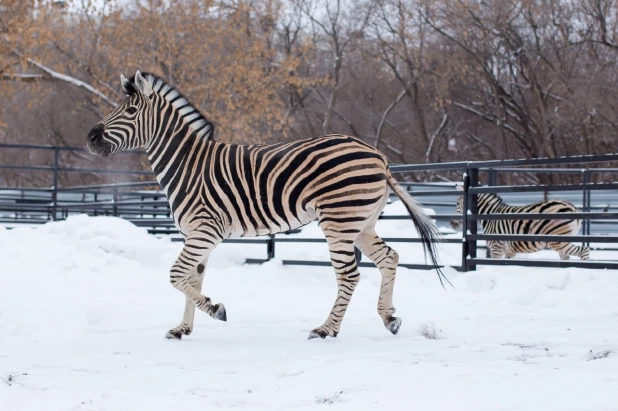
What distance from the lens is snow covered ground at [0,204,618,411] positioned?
3.75 meters

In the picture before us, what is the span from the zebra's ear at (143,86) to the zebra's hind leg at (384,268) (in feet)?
7.16

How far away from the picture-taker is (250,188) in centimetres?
605

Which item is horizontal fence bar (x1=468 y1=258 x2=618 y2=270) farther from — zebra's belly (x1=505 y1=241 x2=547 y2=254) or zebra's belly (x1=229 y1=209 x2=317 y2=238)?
zebra's belly (x1=229 y1=209 x2=317 y2=238)

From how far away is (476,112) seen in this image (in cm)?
3169

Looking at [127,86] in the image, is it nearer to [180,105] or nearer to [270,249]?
[180,105]

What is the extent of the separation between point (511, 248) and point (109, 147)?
256 inches

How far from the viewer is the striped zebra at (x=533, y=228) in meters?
9.82

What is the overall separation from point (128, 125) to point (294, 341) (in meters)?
2.35

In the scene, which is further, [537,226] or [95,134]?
[537,226]

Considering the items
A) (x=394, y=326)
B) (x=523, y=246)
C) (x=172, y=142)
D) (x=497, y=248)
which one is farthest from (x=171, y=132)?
(x=497, y=248)

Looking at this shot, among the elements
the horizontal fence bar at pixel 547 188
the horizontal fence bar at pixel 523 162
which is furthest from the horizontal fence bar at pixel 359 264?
the horizontal fence bar at pixel 523 162

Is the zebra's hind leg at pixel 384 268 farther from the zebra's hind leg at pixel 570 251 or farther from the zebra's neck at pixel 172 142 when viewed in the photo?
the zebra's hind leg at pixel 570 251

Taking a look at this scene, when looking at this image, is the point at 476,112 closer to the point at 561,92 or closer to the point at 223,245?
the point at 561,92

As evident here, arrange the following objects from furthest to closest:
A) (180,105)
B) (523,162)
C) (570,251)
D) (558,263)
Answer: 1. (570,251)
2. (523,162)
3. (558,263)
4. (180,105)
